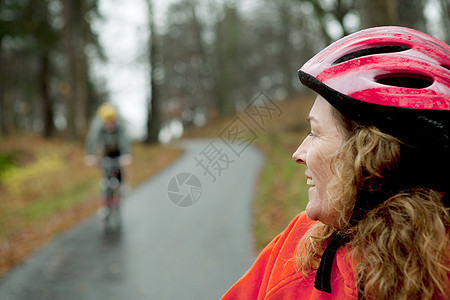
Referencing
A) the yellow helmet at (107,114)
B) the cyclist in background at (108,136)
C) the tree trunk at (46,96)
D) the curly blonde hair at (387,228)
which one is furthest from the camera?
the tree trunk at (46,96)

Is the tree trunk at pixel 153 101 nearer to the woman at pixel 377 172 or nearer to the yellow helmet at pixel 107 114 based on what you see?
the yellow helmet at pixel 107 114

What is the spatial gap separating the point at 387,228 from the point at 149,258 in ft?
18.6

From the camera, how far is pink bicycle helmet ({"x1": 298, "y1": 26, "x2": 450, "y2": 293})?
1114 millimetres

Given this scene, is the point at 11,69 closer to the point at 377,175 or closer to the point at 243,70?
the point at 243,70

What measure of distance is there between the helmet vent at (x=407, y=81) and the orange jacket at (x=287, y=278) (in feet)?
1.77

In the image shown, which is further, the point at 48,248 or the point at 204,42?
the point at 204,42

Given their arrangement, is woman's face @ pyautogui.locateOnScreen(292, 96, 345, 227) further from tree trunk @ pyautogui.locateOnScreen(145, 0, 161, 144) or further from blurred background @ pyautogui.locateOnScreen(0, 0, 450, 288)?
tree trunk @ pyautogui.locateOnScreen(145, 0, 161, 144)

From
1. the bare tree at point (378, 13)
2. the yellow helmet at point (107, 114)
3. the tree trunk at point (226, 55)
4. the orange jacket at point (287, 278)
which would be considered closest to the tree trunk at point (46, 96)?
the tree trunk at point (226, 55)

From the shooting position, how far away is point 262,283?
141 centimetres

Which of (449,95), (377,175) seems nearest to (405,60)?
(449,95)

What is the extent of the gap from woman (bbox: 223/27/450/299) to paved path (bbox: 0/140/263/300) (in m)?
2.34

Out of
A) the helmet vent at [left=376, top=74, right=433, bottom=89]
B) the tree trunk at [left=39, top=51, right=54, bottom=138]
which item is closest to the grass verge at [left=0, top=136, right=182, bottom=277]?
the tree trunk at [left=39, top=51, right=54, bottom=138]

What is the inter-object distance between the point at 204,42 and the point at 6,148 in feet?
56.4

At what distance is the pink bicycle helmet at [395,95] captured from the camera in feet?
3.66
